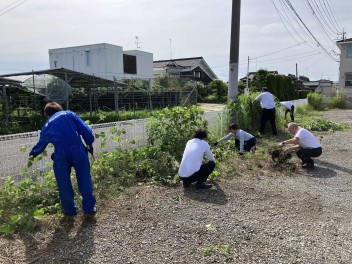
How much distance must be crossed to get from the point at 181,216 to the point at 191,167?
43.2 inches

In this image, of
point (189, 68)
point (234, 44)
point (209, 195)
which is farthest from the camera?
point (189, 68)

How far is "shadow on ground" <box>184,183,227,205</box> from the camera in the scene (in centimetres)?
493

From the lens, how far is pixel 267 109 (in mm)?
10516

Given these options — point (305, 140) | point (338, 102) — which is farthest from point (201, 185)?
point (338, 102)

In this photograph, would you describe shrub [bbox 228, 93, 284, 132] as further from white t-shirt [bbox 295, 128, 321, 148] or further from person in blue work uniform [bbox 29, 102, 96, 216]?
person in blue work uniform [bbox 29, 102, 96, 216]

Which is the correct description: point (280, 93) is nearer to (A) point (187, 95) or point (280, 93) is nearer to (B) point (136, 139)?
(A) point (187, 95)

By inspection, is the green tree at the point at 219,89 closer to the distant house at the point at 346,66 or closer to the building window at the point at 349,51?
the distant house at the point at 346,66

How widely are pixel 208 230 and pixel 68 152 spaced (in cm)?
188

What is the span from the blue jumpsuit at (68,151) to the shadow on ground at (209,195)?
1.57 metres

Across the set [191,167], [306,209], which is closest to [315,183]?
[306,209]

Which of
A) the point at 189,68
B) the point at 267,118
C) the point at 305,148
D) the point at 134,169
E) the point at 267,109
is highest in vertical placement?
the point at 189,68

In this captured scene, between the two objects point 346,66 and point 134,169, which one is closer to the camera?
point 134,169

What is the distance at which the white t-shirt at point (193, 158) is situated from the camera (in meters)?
5.30

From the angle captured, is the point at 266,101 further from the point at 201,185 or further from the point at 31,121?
the point at 31,121
